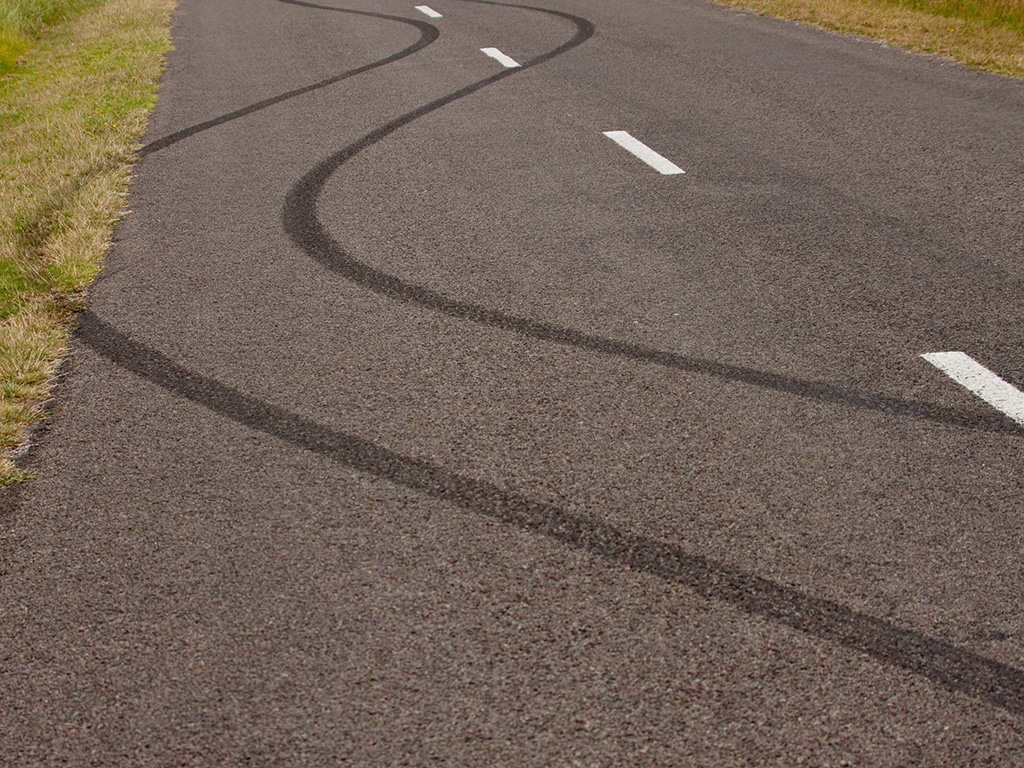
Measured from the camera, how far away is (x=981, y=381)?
4.27 meters

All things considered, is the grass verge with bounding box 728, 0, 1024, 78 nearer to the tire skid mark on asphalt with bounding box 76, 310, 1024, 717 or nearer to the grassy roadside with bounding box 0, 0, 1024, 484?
the grassy roadside with bounding box 0, 0, 1024, 484

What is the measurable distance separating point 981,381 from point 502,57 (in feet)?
28.8

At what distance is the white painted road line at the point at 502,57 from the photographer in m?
11.5

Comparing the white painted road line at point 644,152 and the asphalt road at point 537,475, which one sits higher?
the white painted road line at point 644,152

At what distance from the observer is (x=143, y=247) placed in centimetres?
635

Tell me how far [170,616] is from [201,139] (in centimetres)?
661

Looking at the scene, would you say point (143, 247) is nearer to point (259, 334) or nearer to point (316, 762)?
point (259, 334)

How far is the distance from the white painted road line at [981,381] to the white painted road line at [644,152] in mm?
3263

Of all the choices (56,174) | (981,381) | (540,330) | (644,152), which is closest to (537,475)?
(540,330)

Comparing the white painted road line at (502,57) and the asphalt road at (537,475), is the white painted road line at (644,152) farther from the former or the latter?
the white painted road line at (502,57)

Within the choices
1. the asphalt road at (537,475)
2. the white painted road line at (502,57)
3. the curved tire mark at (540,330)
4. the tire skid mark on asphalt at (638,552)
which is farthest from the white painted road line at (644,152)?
the tire skid mark on asphalt at (638,552)

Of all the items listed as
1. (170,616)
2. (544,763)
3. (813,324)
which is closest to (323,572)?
(170,616)

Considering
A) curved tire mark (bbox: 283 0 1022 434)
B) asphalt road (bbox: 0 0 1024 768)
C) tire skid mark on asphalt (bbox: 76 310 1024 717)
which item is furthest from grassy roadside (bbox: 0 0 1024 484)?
curved tire mark (bbox: 283 0 1022 434)

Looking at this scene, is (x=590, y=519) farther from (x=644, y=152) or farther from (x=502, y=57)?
(x=502, y=57)
